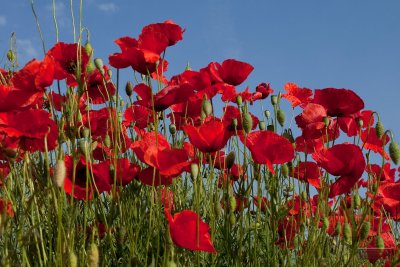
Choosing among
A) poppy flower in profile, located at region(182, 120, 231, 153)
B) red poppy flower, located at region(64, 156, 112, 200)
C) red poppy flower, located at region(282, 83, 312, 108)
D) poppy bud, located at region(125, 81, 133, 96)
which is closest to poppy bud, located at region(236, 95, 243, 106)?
red poppy flower, located at region(282, 83, 312, 108)

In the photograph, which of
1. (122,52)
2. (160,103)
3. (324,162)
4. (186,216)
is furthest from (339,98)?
(186,216)

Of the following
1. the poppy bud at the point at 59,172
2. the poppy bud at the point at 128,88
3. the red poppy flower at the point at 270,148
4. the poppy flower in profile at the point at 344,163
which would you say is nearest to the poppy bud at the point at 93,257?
the poppy bud at the point at 59,172

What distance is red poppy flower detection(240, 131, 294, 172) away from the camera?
6.39ft

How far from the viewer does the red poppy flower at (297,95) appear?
9.13 feet

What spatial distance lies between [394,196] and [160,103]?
1.08m

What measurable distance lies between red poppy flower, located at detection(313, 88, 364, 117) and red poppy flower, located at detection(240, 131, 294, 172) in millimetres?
451

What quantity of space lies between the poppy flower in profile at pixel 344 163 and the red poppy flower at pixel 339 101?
0.28 metres

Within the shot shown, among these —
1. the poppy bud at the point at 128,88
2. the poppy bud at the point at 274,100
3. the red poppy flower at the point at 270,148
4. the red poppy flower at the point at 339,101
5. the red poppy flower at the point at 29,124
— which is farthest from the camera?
the poppy bud at the point at 274,100

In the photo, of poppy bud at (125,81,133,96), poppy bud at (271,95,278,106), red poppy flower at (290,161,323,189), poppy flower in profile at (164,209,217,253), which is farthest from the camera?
poppy bud at (271,95,278,106)

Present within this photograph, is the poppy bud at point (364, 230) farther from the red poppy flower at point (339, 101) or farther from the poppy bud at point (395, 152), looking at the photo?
the red poppy flower at point (339, 101)

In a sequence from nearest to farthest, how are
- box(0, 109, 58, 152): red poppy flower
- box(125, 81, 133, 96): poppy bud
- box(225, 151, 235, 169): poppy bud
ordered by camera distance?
box(0, 109, 58, 152): red poppy flower, box(225, 151, 235, 169): poppy bud, box(125, 81, 133, 96): poppy bud

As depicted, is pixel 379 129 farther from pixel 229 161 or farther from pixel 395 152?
pixel 229 161

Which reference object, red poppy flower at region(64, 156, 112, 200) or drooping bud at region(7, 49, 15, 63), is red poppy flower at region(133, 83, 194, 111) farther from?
drooping bud at region(7, 49, 15, 63)

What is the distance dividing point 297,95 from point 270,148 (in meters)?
0.93
